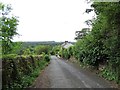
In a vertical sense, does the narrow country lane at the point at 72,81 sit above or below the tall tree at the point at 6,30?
below

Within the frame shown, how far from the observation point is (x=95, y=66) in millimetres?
26797

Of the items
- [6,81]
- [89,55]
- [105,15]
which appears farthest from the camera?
[89,55]

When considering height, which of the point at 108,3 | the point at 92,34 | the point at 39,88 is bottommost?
the point at 39,88

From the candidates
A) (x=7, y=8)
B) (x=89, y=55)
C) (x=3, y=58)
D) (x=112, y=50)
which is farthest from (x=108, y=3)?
(x=89, y=55)

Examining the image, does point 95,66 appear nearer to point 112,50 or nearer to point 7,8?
point 112,50

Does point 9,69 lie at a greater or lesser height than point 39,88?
greater

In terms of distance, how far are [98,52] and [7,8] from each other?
1182 cm

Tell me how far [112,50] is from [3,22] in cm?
791

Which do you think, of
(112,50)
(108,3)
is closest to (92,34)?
(112,50)

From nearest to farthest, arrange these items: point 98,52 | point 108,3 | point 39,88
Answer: point 39,88 → point 108,3 → point 98,52

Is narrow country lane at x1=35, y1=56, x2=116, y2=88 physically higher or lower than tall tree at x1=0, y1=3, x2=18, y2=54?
lower

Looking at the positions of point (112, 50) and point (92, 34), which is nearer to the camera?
point (112, 50)

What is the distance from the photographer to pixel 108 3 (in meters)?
16.3

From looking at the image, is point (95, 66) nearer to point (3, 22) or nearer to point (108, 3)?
point (108, 3)
